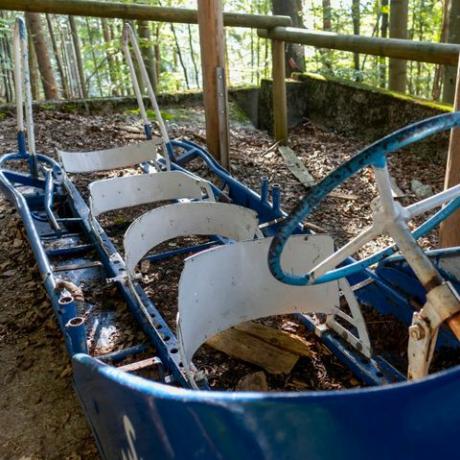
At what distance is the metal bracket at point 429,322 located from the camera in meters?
1.35

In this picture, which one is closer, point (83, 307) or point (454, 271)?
point (454, 271)

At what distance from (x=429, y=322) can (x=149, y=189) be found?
219 centimetres

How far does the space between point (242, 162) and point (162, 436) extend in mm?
4381

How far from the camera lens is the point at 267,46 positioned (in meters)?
17.4

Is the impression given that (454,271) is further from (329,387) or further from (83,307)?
(83,307)

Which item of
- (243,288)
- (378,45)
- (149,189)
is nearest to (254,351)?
(243,288)

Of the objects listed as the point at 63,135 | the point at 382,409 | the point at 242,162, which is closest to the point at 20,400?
the point at 382,409

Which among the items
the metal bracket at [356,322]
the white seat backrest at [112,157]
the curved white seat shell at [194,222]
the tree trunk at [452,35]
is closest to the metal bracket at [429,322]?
the metal bracket at [356,322]

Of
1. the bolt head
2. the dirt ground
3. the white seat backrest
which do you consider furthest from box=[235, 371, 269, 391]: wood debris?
the white seat backrest

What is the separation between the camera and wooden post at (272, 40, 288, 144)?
5.35 m

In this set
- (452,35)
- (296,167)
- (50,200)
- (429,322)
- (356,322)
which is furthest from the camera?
(452,35)

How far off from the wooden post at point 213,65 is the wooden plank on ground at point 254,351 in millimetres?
2518

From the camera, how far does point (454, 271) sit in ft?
6.61

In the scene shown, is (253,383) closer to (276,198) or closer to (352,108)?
(276,198)
